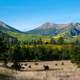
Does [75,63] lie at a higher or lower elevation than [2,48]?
lower

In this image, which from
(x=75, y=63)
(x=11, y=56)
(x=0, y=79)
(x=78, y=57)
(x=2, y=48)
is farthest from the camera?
(x=11, y=56)

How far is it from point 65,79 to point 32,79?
7.41 metres

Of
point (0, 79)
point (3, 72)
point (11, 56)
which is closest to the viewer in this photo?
point (0, 79)

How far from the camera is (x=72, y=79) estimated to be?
75.2 m

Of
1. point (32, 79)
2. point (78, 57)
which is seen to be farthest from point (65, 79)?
point (78, 57)

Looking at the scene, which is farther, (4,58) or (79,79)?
(4,58)

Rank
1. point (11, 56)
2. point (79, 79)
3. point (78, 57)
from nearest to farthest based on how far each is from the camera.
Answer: point (79, 79), point (78, 57), point (11, 56)

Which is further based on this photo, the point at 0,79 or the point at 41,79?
the point at 41,79

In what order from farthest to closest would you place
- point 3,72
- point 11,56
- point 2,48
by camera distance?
point 11,56
point 2,48
point 3,72

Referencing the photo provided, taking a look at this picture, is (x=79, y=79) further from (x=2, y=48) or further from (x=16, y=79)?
(x=2, y=48)

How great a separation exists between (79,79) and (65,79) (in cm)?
300

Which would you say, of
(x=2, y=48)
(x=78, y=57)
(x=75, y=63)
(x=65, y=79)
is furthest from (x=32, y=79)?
(x=75, y=63)

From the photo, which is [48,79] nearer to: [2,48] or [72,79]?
[72,79]

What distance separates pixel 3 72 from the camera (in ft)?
295
